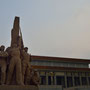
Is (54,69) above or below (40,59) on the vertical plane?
below

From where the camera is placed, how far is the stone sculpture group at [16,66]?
816 cm

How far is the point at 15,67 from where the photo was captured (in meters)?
8.35

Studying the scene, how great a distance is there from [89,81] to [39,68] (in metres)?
15.2

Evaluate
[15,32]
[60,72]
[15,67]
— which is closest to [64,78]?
[60,72]

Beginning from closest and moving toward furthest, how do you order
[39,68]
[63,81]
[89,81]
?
[39,68], [63,81], [89,81]

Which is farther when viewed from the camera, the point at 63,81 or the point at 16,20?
the point at 63,81

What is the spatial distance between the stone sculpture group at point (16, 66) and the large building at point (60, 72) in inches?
1018

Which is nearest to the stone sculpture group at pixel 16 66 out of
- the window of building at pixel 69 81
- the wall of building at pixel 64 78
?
the wall of building at pixel 64 78

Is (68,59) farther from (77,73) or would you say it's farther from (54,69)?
(54,69)

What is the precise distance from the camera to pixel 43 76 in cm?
3591

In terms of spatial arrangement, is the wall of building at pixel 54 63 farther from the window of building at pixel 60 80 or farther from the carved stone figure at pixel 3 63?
the carved stone figure at pixel 3 63

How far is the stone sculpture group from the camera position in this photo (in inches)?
321

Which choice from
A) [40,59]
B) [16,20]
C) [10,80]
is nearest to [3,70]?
[10,80]

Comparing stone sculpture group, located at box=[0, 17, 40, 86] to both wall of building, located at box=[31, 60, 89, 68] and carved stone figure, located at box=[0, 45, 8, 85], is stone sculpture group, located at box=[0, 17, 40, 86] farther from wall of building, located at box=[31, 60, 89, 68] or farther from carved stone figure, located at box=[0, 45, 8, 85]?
wall of building, located at box=[31, 60, 89, 68]
